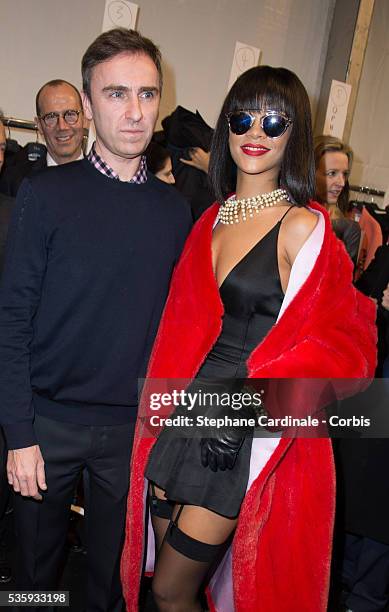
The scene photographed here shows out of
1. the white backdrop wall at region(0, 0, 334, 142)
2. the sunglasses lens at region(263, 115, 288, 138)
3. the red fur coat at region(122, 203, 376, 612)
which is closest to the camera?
the red fur coat at region(122, 203, 376, 612)

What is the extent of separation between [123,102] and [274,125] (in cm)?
45

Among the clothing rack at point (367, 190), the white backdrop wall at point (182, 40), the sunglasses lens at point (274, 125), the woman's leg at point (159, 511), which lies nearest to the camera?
the sunglasses lens at point (274, 125)

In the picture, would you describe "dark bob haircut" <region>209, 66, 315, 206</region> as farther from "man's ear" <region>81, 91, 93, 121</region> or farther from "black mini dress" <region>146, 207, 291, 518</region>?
"man's ear" <region>81, 91, 93, 121</region>

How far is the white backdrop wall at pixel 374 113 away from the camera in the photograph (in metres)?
6.04

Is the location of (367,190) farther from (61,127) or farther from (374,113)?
(61,127)

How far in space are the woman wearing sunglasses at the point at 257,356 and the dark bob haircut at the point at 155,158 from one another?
48.0 inches

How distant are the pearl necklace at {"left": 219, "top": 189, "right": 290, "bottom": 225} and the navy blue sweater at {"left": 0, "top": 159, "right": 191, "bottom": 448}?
18cm

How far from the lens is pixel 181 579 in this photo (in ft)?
6.03

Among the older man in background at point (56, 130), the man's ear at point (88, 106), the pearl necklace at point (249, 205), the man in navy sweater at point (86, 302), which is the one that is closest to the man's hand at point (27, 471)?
the man in navy sweater at point (86, 302)

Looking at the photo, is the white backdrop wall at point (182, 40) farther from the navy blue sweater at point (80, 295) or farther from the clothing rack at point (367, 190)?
the navy blue sweater at point (80, 295)

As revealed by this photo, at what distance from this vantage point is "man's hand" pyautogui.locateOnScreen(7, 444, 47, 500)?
5.95 ft

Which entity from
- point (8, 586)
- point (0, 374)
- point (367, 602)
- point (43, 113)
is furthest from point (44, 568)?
point (43, 113)

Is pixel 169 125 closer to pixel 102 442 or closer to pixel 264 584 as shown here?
pixel 102 442

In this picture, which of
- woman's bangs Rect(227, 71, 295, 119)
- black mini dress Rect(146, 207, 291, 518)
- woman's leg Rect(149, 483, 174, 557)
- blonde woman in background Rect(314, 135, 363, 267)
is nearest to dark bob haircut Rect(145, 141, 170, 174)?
blonde woman in background Rect(314, 135, 363, 267)
